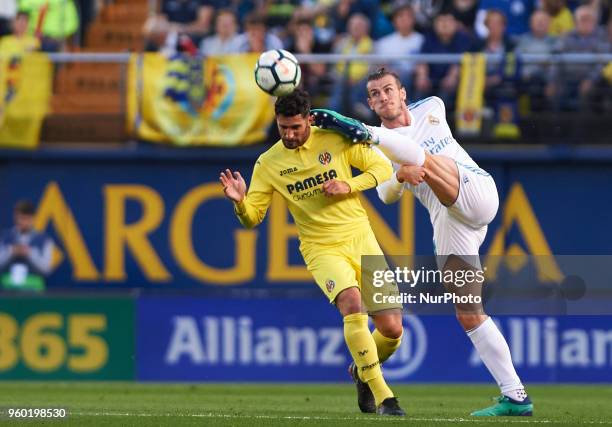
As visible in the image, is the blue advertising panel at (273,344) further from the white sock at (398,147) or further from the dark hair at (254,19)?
the white sock at (398,147)

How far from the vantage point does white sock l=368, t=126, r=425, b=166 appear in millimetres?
11125

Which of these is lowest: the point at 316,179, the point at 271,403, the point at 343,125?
the point at 271,403

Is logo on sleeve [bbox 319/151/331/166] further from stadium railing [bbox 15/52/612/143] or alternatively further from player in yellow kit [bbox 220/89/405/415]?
stadium railing [bbox 15/52/612/143]

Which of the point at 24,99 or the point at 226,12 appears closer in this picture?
the point at 24,99

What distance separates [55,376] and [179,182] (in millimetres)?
3587

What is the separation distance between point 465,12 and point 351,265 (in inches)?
343

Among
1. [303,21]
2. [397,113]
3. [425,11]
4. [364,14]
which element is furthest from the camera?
[425,11]

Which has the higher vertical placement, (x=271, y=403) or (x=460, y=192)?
(x=460, y=192)

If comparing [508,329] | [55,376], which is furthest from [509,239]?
[55,376]

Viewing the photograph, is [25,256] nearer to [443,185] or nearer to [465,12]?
[465,12]

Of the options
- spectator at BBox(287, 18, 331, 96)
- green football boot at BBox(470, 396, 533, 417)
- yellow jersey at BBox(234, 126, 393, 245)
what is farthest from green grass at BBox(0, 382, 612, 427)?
spectator at BBox(287, 18, 331, 96)

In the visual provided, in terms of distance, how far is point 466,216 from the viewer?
11.5 m

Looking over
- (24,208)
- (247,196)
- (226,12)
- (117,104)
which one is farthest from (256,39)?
(247,196)

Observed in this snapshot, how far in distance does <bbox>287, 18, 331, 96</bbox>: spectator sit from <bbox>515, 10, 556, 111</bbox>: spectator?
249 cm
